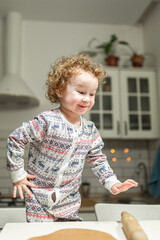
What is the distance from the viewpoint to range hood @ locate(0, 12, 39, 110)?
2432mm

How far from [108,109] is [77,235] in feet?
6.58

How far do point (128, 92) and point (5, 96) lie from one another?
1146mm

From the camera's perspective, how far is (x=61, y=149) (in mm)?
896

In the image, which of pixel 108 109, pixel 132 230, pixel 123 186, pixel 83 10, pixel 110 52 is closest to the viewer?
pixel 132 230

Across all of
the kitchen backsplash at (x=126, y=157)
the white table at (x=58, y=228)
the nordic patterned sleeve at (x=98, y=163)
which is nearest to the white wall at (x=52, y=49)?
the kitchen backsplash at (x=126, y=157)

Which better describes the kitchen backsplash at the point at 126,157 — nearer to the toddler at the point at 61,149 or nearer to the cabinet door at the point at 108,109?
the cabinet door at the point at 108,109

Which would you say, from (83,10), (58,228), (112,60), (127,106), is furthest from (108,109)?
(58,228)

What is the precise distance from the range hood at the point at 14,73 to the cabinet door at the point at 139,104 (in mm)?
847

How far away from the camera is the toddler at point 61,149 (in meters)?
0.87

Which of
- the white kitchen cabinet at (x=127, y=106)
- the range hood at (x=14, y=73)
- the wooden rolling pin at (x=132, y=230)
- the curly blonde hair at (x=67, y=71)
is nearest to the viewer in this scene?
the wooden rolling pin at (x=132, y=230)

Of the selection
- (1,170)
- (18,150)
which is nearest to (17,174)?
(18,150)

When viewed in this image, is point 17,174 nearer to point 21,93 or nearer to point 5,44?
point 21,93

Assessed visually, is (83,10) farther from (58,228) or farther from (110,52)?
(58,228)

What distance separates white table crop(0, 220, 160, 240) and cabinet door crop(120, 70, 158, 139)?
184cm
